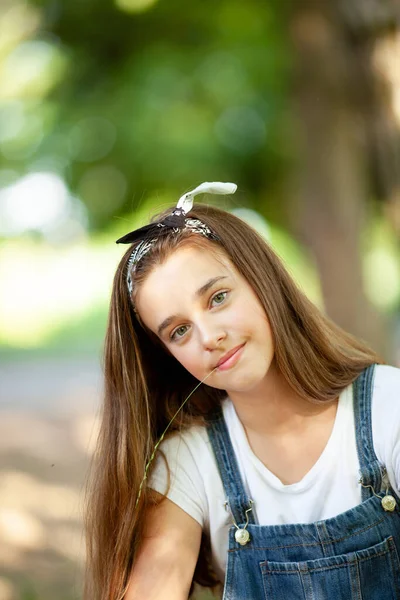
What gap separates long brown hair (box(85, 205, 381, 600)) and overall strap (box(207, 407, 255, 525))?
0.10m

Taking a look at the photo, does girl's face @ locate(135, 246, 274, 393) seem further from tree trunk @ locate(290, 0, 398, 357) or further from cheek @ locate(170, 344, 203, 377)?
tree trunk @ locate(290, 0, 398, 357)

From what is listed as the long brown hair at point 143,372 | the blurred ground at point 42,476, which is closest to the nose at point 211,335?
the long brown hair at point 143,372

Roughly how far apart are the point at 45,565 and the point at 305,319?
1.88m

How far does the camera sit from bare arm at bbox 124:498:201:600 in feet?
5.84

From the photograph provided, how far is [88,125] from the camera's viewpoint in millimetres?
6676

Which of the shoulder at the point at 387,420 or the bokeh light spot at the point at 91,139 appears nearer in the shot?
the shoulder at the point at 387,420

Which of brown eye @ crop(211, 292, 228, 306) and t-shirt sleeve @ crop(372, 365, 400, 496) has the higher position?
brown eye @ crop(211, 292, 228, 306)

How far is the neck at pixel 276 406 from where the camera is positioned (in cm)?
188

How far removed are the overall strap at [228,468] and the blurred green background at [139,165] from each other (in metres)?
1.31

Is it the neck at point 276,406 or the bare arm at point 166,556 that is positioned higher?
the neck at point 276,406

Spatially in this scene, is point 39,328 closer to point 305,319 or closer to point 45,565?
point 45,565

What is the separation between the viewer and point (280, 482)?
186cm

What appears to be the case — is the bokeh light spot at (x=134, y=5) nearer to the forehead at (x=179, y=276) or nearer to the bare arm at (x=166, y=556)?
the forehead at (x=179, y=276)

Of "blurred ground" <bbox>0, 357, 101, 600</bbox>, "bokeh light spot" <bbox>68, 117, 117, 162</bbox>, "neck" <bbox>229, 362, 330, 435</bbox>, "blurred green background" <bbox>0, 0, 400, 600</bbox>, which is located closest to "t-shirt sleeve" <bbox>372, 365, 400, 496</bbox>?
"neck" <bbox>229, 362, 330, 435</bbox>
